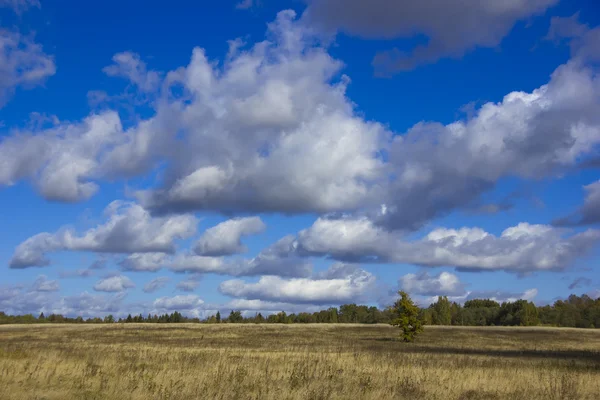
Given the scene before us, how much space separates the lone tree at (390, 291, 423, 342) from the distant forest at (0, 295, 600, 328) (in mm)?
73828

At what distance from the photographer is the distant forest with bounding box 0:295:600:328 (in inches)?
5162

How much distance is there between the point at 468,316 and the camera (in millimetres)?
138375

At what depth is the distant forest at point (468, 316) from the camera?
131m

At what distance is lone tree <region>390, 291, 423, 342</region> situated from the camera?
56.4 metres

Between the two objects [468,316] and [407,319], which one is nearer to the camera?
[407,319]

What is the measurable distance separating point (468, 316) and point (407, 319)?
89.2 metres

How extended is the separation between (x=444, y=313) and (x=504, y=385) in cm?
13567

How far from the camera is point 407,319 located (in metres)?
56.9

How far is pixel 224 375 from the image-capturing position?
705 inches

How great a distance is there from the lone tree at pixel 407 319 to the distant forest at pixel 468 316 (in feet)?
242

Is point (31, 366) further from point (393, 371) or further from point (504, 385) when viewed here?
point (504, 385)

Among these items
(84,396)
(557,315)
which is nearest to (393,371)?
(84,396)

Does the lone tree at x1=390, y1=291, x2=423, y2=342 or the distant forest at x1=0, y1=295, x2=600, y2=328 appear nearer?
the lone tree at x1=390, y1=291, x2=423, y2=342

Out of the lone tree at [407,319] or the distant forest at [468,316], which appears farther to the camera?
the distant forest at [468,316]
